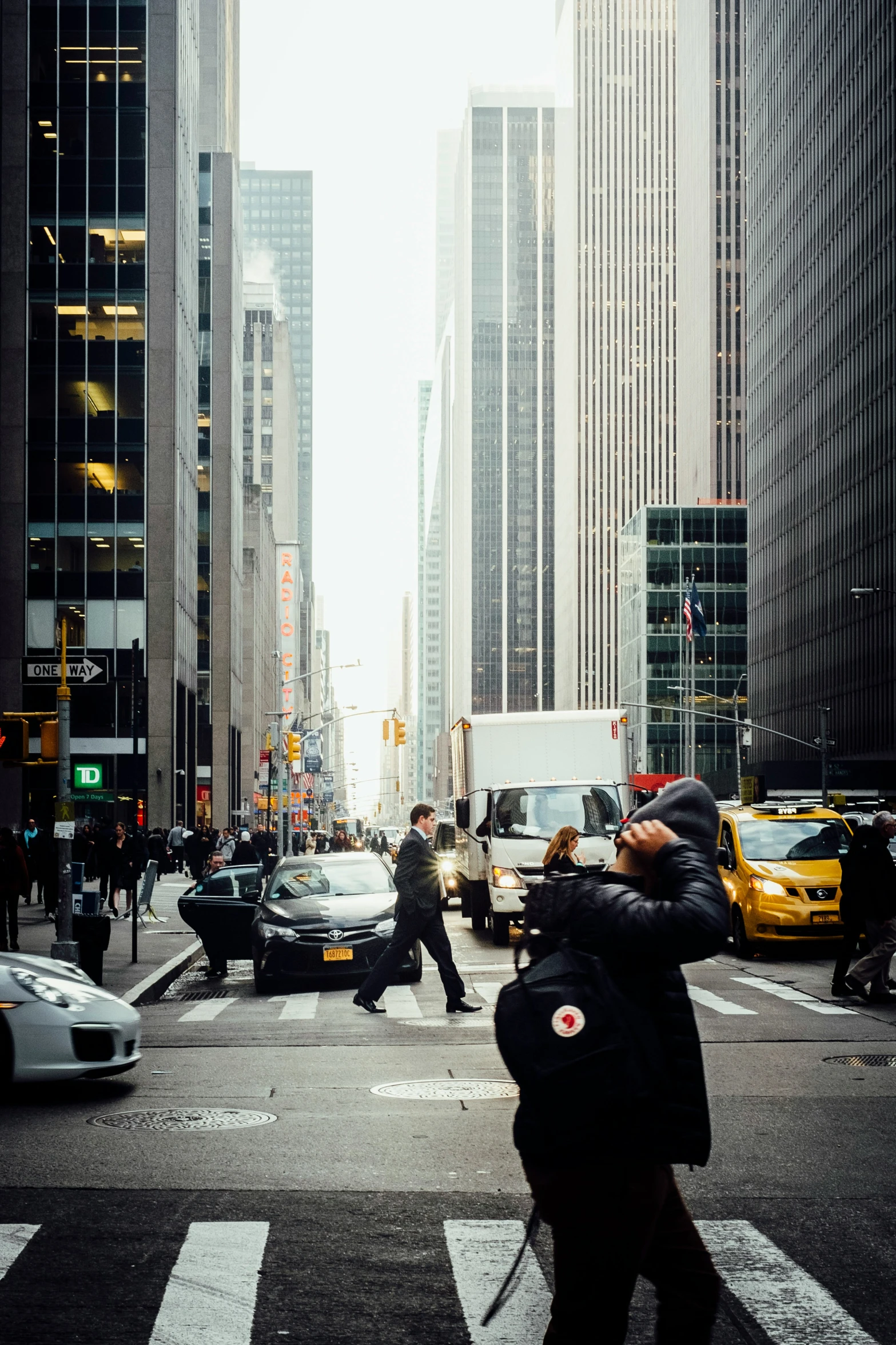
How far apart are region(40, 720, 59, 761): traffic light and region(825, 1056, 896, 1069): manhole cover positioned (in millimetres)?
10160

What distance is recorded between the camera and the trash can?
15227 mm

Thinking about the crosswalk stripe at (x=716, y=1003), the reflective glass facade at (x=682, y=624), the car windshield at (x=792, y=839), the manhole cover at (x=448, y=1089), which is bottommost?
the crosswalk stripe at (x=716, y=1003)

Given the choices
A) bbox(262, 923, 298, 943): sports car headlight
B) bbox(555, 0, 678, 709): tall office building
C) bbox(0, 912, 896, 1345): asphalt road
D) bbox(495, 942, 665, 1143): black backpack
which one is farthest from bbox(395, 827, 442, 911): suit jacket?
bbox(555, 0, 678, 709): tall office building

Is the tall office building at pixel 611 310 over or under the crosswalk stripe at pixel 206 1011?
over

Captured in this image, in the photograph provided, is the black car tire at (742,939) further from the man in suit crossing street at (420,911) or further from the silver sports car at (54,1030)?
the silver sports car at (54,1030)

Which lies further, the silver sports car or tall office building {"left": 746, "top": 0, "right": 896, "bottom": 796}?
tall office building {"left": 746, "top": 0, "right": 896, "bottom": 796}

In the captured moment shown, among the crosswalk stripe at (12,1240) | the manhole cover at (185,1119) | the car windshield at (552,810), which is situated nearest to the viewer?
the crosswalk stripe at (12,1240)

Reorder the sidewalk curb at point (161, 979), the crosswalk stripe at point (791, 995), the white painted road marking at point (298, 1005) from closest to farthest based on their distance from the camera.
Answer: the crosswalk stripe at point (791, 995) → the white painted road marking at point (298, 1005) → the sidewalk curb at point (161, 979)

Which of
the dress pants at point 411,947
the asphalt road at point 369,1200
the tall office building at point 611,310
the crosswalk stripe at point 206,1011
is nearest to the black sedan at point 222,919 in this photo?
the crosswalk stripe at point 206,1011

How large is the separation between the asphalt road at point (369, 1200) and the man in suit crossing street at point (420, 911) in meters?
1.60

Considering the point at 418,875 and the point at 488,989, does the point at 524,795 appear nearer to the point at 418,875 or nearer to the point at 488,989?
the point at 488,989

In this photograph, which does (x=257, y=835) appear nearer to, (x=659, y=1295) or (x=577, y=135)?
(x=659, y=1295)

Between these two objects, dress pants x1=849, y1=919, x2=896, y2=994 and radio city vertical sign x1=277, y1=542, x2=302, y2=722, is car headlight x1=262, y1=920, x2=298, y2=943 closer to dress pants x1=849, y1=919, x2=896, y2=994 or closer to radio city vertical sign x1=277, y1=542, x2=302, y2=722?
dress pants x1=849, y1=919, x2=896, y2=994

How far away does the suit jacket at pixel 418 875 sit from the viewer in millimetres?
13930
